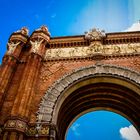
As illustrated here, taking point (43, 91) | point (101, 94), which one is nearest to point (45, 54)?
point (43, 91)

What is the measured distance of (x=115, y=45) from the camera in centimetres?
1316

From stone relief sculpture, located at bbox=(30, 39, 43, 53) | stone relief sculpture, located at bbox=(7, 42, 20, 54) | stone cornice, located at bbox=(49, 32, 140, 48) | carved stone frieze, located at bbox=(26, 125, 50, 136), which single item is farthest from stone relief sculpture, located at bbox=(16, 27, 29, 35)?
carved stone frieze, located at bbox=(26, 125, 50, 136)

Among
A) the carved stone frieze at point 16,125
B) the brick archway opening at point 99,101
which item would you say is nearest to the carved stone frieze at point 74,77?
the brick archway opening at point 99,101

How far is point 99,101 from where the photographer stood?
43.7 ft

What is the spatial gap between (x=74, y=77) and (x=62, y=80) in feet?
2.01

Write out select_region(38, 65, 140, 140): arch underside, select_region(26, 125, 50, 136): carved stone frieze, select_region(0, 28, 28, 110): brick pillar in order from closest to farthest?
1. select_region(26, 125, 50, 136): carved stone frieze
2. select_region(38, 65, 140, 140): arch underside
3. select_region(0, 28, 28, 110): brick pillar

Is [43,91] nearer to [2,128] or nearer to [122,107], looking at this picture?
[2,128]

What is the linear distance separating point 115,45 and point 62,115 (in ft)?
16.1

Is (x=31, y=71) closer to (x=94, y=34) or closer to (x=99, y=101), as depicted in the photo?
(x=99, y=101)

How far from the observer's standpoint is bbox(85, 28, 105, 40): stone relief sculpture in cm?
1342

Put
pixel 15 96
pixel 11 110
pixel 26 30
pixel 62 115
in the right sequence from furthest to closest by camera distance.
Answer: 1. pixel 26 30
2. pixel 62 115
3. pixel 15 96
4. pixel 11 110

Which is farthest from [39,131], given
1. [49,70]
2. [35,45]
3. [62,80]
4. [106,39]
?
[106,39]

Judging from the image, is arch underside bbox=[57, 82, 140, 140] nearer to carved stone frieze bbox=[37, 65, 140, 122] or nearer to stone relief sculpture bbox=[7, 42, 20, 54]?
carved stone frieze bbox=[37, 65, 140, 122]

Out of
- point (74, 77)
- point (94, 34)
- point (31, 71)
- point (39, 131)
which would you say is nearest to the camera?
point (39, 131)
